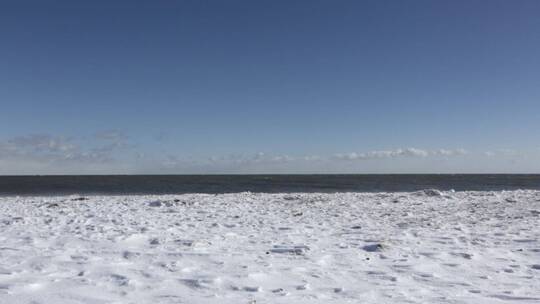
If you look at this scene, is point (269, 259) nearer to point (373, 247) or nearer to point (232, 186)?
point (373, 247)

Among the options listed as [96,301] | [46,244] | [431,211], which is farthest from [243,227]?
[431,211]

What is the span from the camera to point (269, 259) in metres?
7.90

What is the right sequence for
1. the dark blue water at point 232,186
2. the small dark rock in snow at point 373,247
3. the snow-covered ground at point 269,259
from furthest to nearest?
the dark blue water at point 232,186 < the small dark rock in snow at point 373,247 < the snow-covered ground at point 269,259

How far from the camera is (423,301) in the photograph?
551cm

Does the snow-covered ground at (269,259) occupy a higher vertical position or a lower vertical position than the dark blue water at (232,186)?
higher

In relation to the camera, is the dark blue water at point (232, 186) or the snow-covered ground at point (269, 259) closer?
the snow-covered ground at point (269, 259)

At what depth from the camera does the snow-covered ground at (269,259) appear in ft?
19.2

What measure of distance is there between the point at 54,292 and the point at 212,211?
1009cm

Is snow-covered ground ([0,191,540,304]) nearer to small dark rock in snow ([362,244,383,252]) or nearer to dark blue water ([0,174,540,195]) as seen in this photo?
small dark rock in snow ([362,244,383,252])

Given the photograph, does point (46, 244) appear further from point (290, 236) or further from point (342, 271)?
point (342, 271)

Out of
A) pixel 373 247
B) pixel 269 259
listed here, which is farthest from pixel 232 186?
pixel 269 259

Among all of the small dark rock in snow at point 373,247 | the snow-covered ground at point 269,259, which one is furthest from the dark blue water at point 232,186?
the small dark rock in snow at point 373,247

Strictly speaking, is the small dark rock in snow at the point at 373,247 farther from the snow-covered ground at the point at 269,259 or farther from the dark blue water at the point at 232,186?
the dark blue water at the point at 232,186

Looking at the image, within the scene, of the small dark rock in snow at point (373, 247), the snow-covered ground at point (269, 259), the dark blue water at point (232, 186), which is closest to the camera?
the snow-covered ground at point (269, 259)
